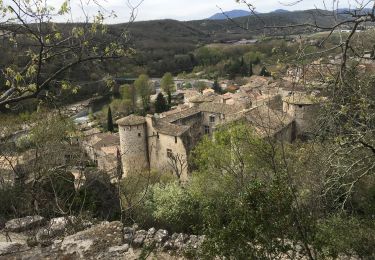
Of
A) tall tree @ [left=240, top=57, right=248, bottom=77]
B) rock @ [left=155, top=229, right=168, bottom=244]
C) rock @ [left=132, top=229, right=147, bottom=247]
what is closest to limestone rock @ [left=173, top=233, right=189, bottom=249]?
rock @ [left=155, top=229, right=168, bottom=244]

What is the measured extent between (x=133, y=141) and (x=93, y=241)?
21.8 metres

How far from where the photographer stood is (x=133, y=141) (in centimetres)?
2631

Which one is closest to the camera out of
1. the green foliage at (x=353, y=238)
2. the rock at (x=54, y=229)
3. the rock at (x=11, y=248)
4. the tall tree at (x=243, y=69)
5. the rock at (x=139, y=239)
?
the rock at (x=11, y=248)

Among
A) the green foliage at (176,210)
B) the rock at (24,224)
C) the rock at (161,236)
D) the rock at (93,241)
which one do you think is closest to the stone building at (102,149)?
the green foliage at (176,210)

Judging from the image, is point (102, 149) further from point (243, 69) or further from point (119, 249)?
point (243, 69)

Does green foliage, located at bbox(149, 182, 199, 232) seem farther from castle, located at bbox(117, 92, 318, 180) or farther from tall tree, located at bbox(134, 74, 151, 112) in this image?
tall tree, located at bbox(134, 74, 151, 112)

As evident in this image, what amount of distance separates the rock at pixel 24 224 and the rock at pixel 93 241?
459 cm

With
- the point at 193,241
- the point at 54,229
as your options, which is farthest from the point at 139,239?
the point at 54,229

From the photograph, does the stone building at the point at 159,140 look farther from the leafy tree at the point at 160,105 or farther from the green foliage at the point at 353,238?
the leafy tree at the point at 160,105

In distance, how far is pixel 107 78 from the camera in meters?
5.91

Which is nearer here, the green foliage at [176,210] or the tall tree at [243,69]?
the green foliage at [176,210]

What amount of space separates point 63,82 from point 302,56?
3280mm

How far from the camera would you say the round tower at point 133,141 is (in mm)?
26172

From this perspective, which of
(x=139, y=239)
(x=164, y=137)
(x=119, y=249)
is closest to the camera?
(x=119, y=249)
